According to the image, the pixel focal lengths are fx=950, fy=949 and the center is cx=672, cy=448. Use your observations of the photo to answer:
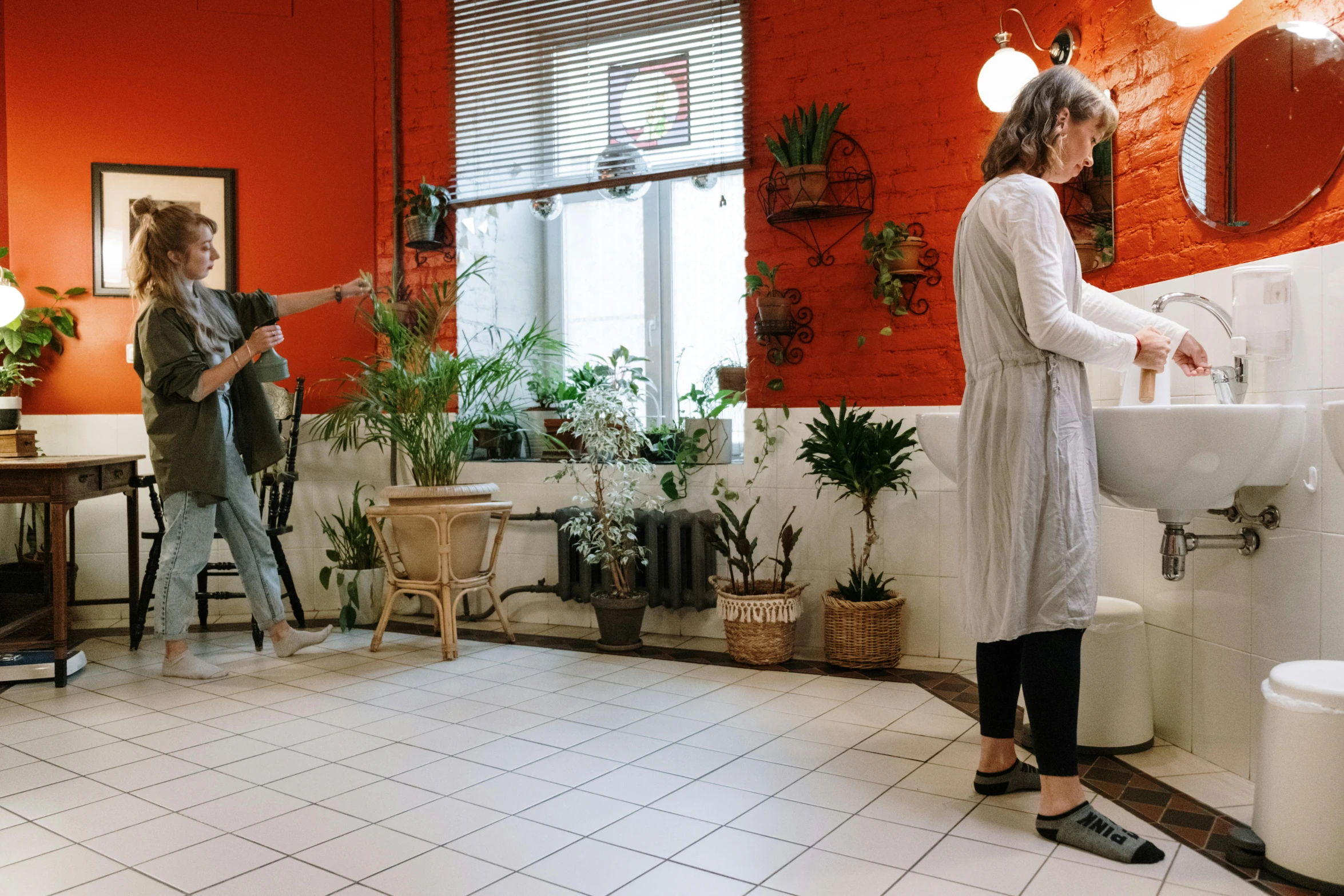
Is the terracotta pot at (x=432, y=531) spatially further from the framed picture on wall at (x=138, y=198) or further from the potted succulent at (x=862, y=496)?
the framed picture on wall at (x=138, y=198)

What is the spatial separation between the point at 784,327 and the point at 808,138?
71 cm

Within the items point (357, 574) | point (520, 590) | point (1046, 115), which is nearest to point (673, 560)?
point (520, 590)

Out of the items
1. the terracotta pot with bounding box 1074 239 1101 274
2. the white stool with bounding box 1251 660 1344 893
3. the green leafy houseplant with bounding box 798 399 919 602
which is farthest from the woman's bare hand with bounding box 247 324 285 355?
the white stool with bounding box 1251 660 1344 893

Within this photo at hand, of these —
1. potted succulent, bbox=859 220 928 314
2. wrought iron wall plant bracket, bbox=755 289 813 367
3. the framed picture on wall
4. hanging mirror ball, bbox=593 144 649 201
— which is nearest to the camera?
potted succulent, bbox=859 220 928 314

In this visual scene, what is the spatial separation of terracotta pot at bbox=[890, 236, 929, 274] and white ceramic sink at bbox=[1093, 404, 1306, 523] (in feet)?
5.26

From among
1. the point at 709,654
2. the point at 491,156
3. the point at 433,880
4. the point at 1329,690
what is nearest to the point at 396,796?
the point at 433,880

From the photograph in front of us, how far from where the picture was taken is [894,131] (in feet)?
11.8

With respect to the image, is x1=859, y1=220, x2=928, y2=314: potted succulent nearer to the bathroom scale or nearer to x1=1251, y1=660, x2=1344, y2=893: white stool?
x1=1251, y1=660, x2=1344, y2=893: white stool

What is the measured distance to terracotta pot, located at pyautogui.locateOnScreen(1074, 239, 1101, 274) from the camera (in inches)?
114

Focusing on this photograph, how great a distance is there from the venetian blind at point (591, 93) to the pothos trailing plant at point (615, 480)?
3.60ft

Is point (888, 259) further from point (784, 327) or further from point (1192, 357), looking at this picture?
point (1192, 357)

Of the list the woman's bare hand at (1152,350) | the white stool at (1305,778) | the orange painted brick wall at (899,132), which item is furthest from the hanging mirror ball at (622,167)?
the white stool at (1305,778)

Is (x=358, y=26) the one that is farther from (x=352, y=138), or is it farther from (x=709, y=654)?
(x=709, y=654)

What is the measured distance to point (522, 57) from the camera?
438cm
